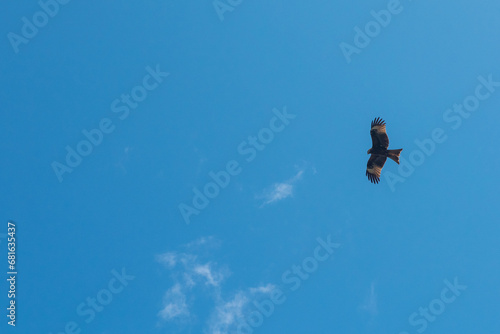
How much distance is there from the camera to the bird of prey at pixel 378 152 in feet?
109

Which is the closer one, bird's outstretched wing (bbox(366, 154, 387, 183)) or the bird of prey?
the bird of prey

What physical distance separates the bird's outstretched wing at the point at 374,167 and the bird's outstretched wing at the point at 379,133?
5.37 feet

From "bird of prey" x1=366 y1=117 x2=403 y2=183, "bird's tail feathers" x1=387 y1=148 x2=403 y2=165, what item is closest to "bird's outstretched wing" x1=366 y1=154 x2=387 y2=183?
"bird of prey" x1=366 y1=117 x2=403 y2=183

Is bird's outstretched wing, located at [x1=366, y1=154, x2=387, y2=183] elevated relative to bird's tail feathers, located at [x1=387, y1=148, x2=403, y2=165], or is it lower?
elevated

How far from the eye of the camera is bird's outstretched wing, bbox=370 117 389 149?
3312 cm

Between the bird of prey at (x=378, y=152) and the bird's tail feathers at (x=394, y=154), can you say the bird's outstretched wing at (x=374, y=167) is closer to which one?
the bird of prey at (x=378, y=152)

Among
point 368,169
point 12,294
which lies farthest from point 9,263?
point 368,169

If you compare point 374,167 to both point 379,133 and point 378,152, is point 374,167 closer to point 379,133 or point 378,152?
point 378,152

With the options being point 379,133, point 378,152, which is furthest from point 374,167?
point 379,133

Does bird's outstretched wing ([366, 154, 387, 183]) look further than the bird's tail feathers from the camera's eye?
Yes

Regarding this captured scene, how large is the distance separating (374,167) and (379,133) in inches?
140

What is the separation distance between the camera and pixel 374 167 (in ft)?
116

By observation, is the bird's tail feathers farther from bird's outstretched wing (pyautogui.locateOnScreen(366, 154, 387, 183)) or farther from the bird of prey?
bird's outstretched wing (pyautogui.locateOnScreen(366, 154, 387, 183))

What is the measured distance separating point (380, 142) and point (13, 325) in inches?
1433
